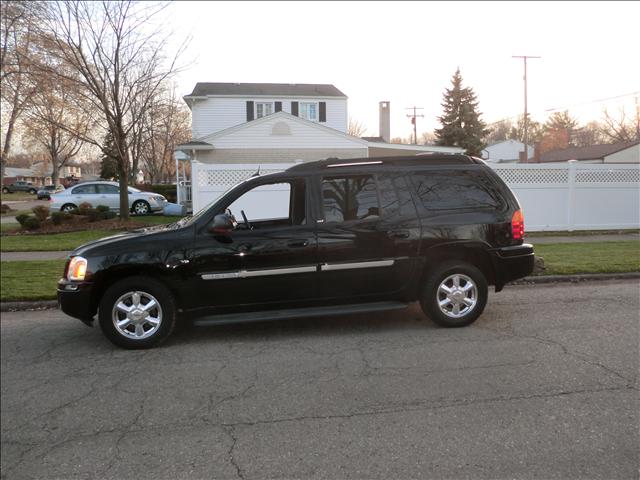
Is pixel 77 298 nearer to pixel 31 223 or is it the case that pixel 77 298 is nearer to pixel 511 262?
pixel 511 262

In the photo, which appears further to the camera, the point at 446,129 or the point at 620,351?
the point at 446,129

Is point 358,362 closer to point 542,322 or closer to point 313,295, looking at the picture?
point 313,295

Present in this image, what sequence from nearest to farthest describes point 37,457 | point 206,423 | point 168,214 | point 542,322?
point 37,457
point 206,423
point 542,322
point 168,214

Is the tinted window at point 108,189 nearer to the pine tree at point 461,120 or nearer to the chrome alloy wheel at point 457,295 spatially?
the chrome alloy wheel at point 457,295

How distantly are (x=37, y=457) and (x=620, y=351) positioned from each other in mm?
4903

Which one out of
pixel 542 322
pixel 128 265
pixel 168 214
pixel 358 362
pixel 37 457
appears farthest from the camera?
pixel 168 214

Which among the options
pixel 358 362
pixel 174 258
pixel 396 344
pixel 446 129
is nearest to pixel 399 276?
pixel 396 344

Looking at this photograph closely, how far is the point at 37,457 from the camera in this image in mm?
3023

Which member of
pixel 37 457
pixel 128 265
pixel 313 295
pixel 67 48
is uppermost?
pixel 67 48

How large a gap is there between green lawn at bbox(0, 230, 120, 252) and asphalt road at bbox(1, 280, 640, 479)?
6.32m

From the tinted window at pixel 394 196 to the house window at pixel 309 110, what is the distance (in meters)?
25.6

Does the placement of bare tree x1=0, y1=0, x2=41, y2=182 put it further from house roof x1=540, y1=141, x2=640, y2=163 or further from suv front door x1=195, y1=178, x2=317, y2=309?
house roof x1=540, y1=141, x2=640, y2=163

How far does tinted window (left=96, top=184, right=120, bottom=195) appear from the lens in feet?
64.8

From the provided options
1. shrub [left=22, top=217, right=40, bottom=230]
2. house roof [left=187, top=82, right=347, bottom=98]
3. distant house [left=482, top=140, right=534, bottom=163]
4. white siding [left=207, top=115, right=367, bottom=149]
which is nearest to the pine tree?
house roof [left=187, top=82, right=347, bottom=98]
